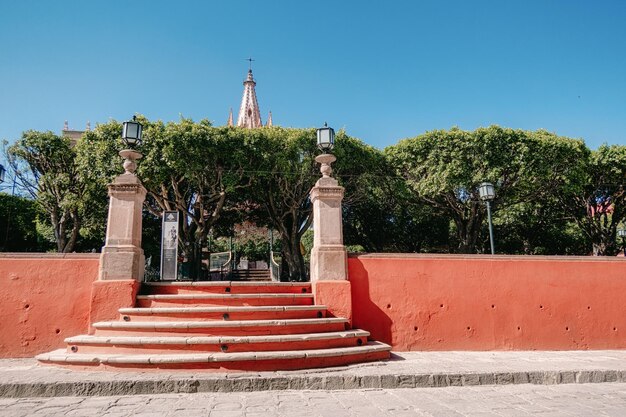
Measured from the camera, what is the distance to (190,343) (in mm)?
5426

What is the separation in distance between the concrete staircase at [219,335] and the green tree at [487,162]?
13.5m

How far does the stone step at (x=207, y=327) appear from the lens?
18.9 ft

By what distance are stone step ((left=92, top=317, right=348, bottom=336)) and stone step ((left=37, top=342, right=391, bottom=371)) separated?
44 cm

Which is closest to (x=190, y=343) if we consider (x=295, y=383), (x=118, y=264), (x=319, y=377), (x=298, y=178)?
(x=295, y=383)

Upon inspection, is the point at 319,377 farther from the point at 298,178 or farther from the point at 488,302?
the point at 298,178

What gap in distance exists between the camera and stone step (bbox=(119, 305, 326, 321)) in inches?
240

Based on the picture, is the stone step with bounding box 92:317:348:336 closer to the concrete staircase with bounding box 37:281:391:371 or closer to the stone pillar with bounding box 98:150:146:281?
the concrete staircase with bounding box 37:281:391:371

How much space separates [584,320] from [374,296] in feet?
14.8

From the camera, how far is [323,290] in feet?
23.2

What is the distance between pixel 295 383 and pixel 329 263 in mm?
2624

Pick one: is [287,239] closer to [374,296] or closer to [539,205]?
[374,296]

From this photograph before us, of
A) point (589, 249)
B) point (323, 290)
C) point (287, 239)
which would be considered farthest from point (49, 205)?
point (589, 249)

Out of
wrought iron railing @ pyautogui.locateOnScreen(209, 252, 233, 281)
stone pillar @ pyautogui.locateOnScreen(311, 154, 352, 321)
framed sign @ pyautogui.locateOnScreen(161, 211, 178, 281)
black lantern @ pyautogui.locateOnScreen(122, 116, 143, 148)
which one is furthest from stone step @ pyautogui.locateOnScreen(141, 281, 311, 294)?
wrought iron railing @ pyautogui.locateOnScreen(209, 252, 233, 281)

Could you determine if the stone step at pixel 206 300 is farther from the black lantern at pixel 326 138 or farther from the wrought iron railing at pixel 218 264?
the wrought iron railing at pixel 218 264
